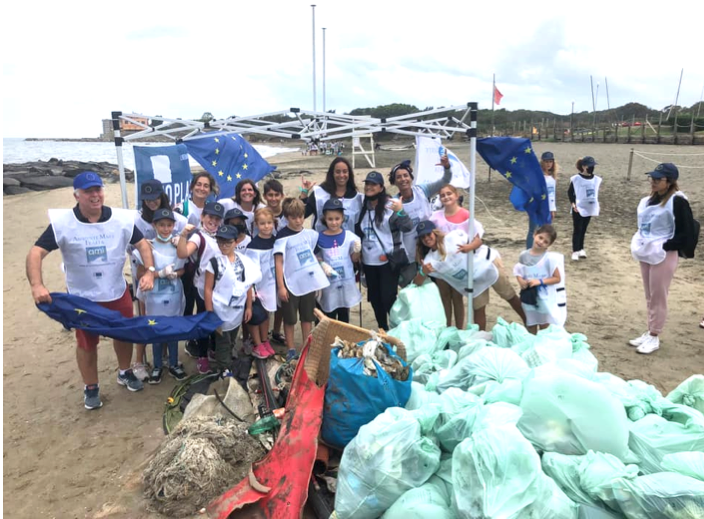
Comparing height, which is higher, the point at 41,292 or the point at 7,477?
the point at 41,292

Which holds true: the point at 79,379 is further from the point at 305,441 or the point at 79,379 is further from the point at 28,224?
the point at 28,224

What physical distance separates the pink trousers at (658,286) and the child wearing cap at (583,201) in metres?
3.37

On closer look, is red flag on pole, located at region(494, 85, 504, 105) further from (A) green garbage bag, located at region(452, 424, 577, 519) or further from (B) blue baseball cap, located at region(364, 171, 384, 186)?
(A) green garbage bag, located at region(452, 424, 577, 519)

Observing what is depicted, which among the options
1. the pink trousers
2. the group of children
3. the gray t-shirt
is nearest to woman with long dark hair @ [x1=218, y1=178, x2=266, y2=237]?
the group of children

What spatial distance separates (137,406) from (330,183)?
104 inches

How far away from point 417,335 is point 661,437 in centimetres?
192

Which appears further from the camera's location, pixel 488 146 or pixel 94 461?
pixel 488 146

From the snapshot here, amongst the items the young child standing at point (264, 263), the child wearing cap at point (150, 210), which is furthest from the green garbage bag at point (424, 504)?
the child wearing cap at point (150, 210)

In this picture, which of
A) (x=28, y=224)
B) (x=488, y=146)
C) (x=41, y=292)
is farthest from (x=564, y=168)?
(x=41, y=292)

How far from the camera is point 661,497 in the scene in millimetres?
1925

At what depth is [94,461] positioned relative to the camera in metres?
3.43

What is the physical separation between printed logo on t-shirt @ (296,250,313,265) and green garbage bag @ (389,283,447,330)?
37.1 inches

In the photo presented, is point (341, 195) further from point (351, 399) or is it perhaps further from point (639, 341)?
point (639, 341)

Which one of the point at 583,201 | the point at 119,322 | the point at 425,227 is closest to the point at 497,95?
the point at 583,201
